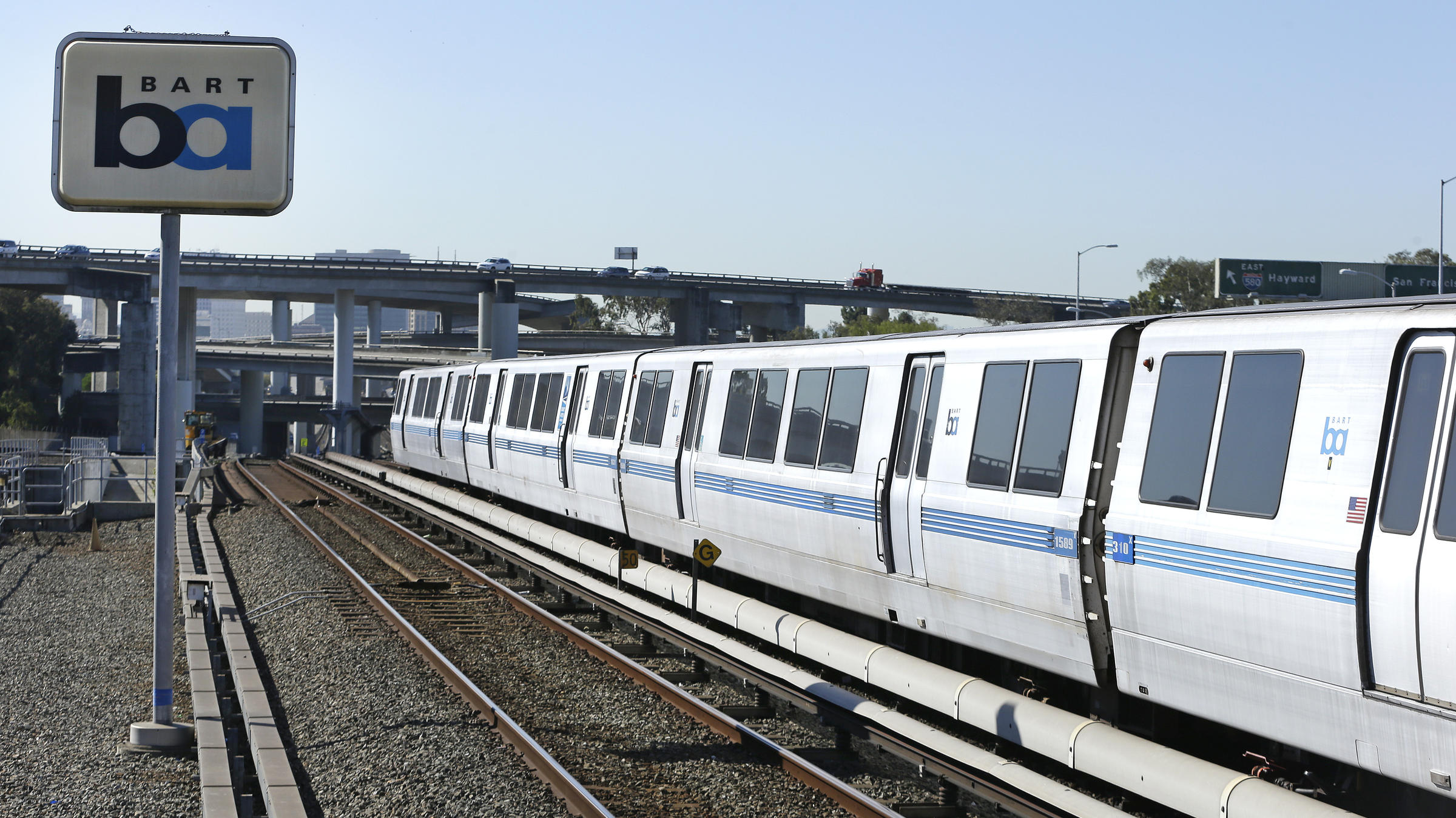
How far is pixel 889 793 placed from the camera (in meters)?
8.50

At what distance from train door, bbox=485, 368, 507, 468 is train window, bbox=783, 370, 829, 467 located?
12482 millimetres

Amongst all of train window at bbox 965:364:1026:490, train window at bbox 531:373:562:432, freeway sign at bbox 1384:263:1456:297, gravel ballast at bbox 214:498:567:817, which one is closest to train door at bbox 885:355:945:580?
train window at bbox 965:364:1026:490

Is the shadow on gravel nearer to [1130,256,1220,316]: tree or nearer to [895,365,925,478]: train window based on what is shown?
[895,365,925,478]: train window

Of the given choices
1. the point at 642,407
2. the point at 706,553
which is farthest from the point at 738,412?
the point at 642,407

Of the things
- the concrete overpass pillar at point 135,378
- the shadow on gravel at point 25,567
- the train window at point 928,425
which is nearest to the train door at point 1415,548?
the train window at point 928,425

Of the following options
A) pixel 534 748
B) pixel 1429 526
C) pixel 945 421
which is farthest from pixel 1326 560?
pixel 534 748

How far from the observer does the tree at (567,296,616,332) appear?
142 m

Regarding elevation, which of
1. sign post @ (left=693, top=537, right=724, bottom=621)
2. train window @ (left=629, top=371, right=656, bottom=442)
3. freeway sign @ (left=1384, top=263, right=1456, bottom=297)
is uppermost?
freeway sign @ (left=1384, top=263, right=1456, bottom=297)

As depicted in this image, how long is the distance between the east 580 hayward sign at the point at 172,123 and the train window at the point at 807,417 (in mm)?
4992

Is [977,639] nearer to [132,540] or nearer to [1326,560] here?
[1326,560]

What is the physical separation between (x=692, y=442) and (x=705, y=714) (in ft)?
16.9

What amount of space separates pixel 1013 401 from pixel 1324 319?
2.72 metres

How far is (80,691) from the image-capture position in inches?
476

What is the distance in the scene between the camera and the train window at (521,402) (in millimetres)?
22312
